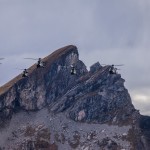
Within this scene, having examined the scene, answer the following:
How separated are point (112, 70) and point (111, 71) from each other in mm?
452

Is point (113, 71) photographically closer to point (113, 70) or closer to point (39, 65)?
point (113, 70)

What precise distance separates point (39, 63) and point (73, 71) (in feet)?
43.6

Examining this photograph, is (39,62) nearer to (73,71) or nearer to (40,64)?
(40,64)

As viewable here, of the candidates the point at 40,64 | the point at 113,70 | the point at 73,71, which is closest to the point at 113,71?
the point at 113,70

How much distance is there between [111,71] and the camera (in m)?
150

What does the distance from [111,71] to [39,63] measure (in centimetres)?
2224

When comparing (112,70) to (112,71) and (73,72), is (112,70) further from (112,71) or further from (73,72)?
(73,72)

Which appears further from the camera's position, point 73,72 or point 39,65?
point 73,72

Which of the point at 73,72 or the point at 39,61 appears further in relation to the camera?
the point at 73,72

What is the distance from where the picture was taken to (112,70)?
150 metres

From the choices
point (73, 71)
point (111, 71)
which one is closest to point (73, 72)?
point (73, 71)

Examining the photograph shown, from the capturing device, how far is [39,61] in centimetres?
14338

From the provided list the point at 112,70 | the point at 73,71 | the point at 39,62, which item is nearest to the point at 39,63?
the point at 39,62

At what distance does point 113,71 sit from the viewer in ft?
494
